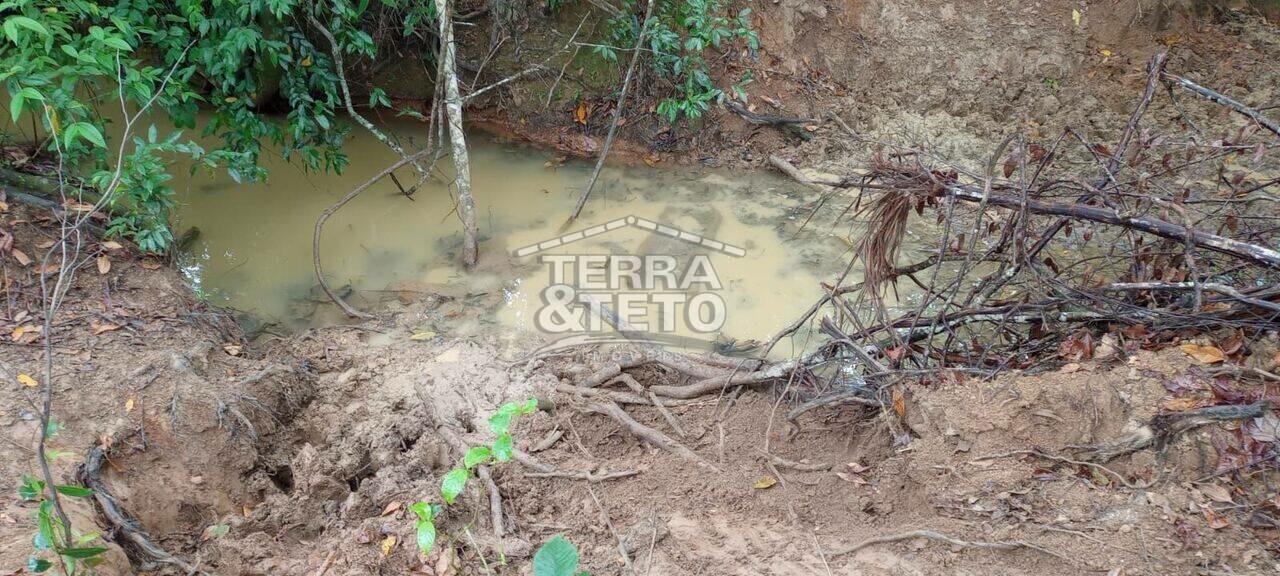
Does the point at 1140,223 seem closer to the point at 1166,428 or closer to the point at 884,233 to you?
the point at 1166,428

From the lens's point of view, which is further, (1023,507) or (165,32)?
(165,32)

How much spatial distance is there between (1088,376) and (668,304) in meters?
2.48

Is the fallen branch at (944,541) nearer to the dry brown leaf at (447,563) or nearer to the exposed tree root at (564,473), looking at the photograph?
the exposed tree root at (564,473)

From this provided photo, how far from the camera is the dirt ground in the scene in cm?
238

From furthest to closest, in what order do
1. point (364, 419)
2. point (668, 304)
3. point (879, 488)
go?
point (668, 304) → point (364, 419) → point (879, 488)

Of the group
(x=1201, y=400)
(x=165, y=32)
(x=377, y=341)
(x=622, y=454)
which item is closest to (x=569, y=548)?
(x=622, y=454)

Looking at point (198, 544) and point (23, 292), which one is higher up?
point (23, 292)

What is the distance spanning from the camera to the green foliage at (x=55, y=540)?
6.71 ft

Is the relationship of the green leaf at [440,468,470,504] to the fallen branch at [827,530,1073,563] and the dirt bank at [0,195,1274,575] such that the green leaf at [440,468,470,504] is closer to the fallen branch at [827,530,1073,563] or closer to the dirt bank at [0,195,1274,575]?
the dirt bank at [0,195,1274,575]

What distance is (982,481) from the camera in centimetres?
262

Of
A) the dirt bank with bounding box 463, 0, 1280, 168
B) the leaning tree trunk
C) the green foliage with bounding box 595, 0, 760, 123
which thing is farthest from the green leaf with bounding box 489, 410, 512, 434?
the dirt bank with bounding box 463, 0, 1280, 168

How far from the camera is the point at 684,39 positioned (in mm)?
6020

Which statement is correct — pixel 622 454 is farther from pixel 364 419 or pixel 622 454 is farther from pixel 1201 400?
pixel 1201 400

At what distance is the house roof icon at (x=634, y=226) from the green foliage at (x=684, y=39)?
0.76 meters
